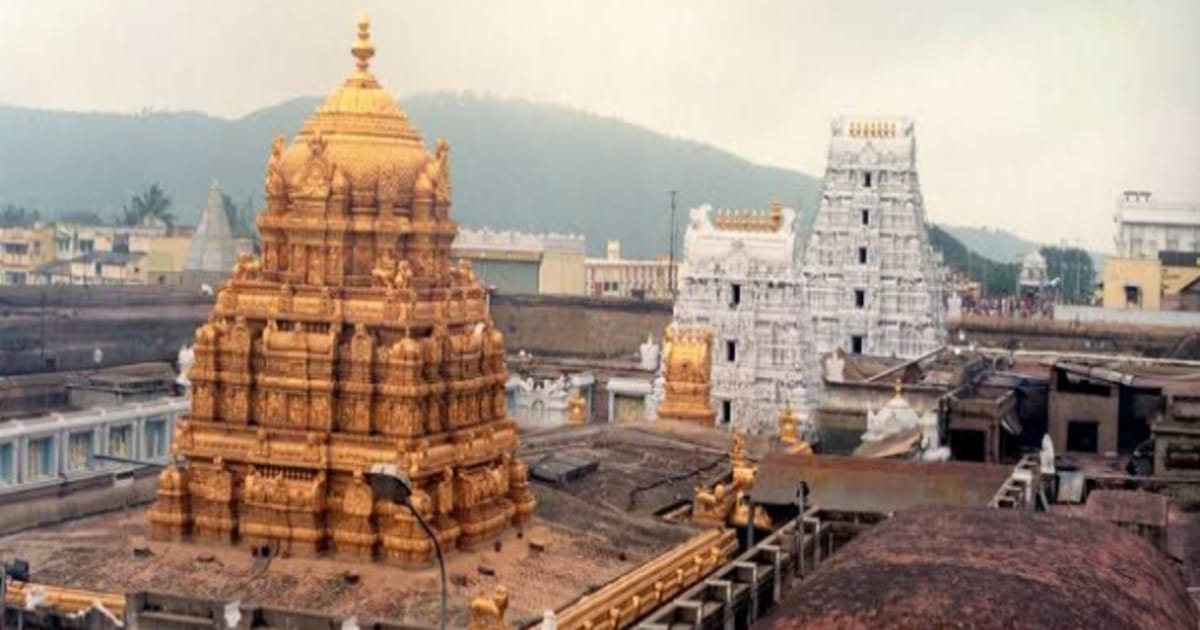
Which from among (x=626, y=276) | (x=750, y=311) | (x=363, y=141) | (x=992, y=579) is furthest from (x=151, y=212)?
(x=992, y=579)

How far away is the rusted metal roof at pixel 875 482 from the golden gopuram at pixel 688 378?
760cm

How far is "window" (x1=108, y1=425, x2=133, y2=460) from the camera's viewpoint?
34.9m

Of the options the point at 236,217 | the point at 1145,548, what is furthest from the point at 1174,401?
the point at 236,217

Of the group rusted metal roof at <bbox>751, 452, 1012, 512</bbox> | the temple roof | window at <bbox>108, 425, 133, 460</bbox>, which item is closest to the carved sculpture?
rusted metal roof at <bbox>751, 452, 1012, 512</bbox>

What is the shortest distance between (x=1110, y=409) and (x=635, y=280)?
67444 millimetres

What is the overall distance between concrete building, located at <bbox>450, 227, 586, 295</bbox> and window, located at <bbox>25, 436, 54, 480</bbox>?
37240 millimetres

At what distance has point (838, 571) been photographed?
15.9m

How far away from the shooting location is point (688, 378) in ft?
113

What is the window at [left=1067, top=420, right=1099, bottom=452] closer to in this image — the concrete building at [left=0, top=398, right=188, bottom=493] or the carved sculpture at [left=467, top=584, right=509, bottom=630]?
the concrete building at [left=0, top=398, right=188, bottom=493]

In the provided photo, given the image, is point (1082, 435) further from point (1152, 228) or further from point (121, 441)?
point (1152, 228)

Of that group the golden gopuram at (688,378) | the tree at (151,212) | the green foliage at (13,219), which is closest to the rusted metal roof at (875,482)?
the golden gopuram at (688,378)

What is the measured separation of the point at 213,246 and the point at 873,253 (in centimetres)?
3053

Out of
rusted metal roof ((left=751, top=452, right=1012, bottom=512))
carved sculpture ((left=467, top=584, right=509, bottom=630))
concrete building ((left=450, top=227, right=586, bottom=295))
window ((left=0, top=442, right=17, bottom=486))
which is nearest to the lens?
carved sculpture ((left=467, top=584, right=509, bottom=630))

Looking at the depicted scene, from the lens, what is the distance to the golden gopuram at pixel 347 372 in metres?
→ 19.8
